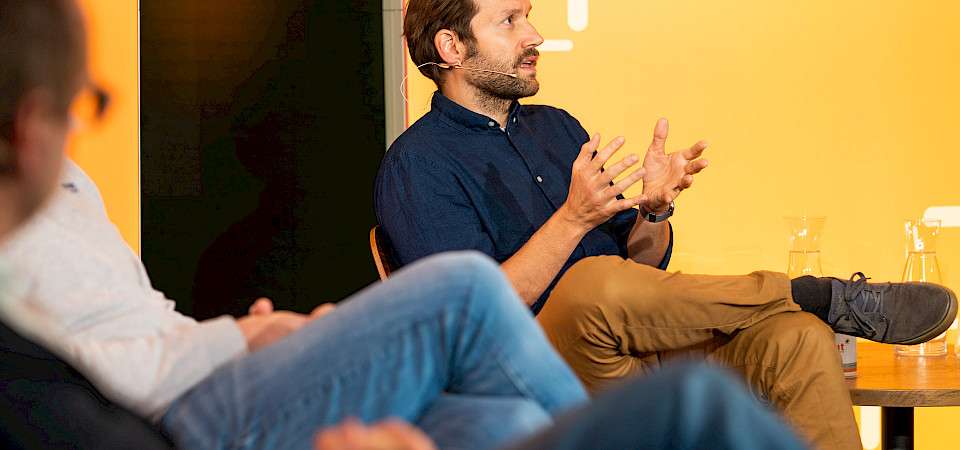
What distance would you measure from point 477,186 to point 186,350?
128 centimetres

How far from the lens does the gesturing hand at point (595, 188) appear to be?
1.99m

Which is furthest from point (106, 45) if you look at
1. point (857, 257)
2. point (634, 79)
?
point (857, 257)

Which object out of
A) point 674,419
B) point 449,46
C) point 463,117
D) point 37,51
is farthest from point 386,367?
point 449,46

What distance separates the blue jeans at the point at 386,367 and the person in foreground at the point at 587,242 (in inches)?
28.9

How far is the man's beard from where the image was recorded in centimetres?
251

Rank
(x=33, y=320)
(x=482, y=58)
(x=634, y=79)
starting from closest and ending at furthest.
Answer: (x=33, y=320), (x=482, y=58), (x=634, y=79)

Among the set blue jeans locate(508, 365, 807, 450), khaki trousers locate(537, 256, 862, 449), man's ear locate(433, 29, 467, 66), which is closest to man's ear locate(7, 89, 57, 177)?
blue jeans locate(508, 365, 807, 450)

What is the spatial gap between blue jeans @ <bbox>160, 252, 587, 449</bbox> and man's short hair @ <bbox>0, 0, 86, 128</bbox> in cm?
40

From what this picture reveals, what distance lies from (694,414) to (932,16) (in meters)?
2.78

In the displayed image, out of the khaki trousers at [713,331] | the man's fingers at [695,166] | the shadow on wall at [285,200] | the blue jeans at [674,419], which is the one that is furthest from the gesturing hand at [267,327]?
the shadow on wall at [285,200]

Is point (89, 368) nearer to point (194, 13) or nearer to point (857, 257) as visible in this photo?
point (194, 13)

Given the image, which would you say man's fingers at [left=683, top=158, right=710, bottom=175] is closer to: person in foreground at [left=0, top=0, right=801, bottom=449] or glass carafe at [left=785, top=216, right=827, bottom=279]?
glass carafe at [left=785, top=216, right=827, bottom=279]

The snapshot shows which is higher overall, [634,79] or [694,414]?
[634,79]

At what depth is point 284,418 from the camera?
111 centimetres
